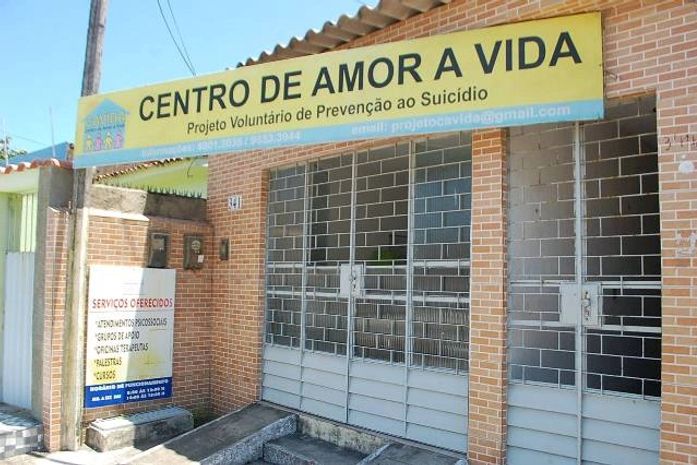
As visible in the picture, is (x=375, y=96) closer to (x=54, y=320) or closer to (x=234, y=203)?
(x=234, y=203)

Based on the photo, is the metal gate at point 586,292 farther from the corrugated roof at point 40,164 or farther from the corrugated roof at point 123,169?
the corrugated roof at point 123,169

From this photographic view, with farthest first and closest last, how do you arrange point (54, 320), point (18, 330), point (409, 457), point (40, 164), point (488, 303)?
point (18, 330), point (40, 164), point (54, 320), point (409, 457), point (488, 303)

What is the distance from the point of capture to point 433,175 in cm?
593

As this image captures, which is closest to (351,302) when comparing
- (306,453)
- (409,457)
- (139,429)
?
(306,453)

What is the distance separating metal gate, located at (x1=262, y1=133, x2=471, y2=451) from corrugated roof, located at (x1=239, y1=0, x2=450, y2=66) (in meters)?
1.27

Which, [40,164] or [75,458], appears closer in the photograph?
[75,458]

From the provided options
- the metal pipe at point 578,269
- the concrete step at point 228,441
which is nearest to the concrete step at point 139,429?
the concrete step at point 228,441

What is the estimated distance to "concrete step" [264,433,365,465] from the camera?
590 cm

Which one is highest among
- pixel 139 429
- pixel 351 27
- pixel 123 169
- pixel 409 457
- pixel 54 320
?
pixel 351 27

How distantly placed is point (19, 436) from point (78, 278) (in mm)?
1894

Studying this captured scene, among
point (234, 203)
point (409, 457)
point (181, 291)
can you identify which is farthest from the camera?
point (234, 203)

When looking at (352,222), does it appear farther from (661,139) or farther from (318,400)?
(661,139)

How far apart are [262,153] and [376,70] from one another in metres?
2.98

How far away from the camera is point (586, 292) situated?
4.79 m
